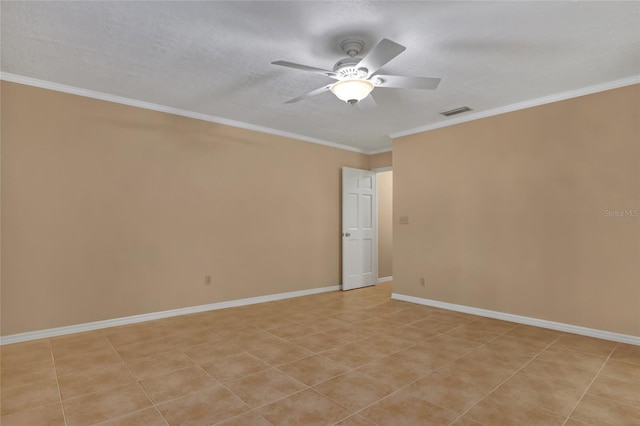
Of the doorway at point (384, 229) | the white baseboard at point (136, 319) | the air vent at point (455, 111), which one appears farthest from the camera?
the doorway at point (384, 229)

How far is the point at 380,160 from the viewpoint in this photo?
22.0 feet

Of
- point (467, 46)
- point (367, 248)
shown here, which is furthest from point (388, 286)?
point (467, 46)

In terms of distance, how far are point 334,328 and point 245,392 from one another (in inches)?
64.6

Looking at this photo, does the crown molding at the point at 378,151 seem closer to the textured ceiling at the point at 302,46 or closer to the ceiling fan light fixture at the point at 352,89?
the textured ceiling at the point at 302,46

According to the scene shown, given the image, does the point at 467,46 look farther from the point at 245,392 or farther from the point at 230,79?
the point at 245,392

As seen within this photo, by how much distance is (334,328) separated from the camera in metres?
3.86

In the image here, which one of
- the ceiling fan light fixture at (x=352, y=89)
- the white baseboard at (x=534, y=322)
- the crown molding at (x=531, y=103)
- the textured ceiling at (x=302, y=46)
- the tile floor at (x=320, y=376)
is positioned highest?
the textured ceiling at (x=302, y=46)

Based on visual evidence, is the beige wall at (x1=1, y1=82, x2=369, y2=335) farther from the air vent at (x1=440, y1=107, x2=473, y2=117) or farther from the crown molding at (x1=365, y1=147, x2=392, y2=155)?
the air vent at (x1=440, y1=107, x2=473, y2=117)

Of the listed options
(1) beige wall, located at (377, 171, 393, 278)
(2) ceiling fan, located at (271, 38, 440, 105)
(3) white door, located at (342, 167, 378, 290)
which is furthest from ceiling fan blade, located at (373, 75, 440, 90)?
(1) beige wall, located at (377, 171, 393, 278)

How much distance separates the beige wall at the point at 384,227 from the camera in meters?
7.28

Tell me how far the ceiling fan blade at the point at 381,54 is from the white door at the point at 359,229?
12.3 ft

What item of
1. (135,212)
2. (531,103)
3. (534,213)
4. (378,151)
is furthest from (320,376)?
(378,151)

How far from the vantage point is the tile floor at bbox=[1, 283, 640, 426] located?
211 centimetres

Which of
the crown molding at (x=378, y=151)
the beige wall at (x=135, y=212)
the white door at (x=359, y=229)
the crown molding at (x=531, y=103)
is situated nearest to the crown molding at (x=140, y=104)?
the beige wall at (x=135, y=212)
